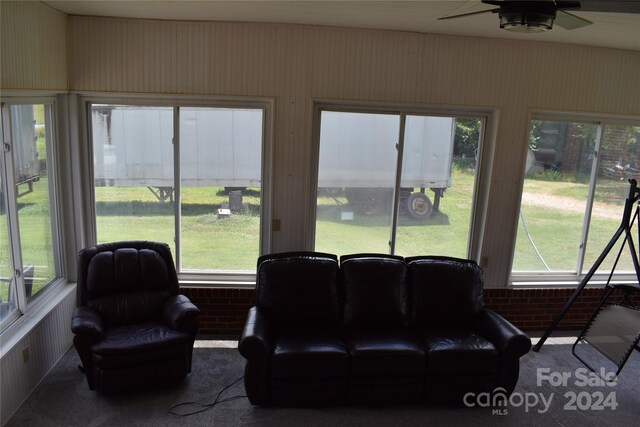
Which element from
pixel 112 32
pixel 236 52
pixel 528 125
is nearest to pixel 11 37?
pixel 112 32

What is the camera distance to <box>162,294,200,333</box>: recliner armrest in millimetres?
3625

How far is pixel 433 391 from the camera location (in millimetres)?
3477

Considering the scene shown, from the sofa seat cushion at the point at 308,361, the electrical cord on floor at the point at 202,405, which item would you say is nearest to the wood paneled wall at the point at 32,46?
the electrical cord on floor at the point at 202,405

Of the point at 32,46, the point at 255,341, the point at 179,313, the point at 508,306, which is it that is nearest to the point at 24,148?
the point at 32,46

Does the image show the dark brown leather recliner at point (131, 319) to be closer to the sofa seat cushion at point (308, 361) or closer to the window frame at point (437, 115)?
the sofa seat cushion at point (308, 361)

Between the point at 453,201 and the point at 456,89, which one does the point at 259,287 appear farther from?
the point at 456,89

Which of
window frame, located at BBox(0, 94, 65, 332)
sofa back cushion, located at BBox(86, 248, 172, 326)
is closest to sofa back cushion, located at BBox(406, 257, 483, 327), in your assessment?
sofa back cushion, located at BBox(86, 248, 172, 326)

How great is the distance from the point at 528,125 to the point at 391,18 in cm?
175

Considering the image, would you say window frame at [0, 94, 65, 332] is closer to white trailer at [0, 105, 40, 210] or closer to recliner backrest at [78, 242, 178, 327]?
white trailer at [0, 105, 40, 210]

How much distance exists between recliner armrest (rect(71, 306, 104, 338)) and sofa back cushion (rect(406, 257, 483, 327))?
2.34 meters

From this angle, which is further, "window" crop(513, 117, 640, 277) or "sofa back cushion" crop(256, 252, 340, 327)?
"window" crop(513, 117, 640, 277)

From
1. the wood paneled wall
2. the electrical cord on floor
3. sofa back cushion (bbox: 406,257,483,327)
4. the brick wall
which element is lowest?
the electrical cord on floor

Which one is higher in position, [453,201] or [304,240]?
[453,201]

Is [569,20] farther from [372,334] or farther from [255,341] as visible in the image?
[255,341]
